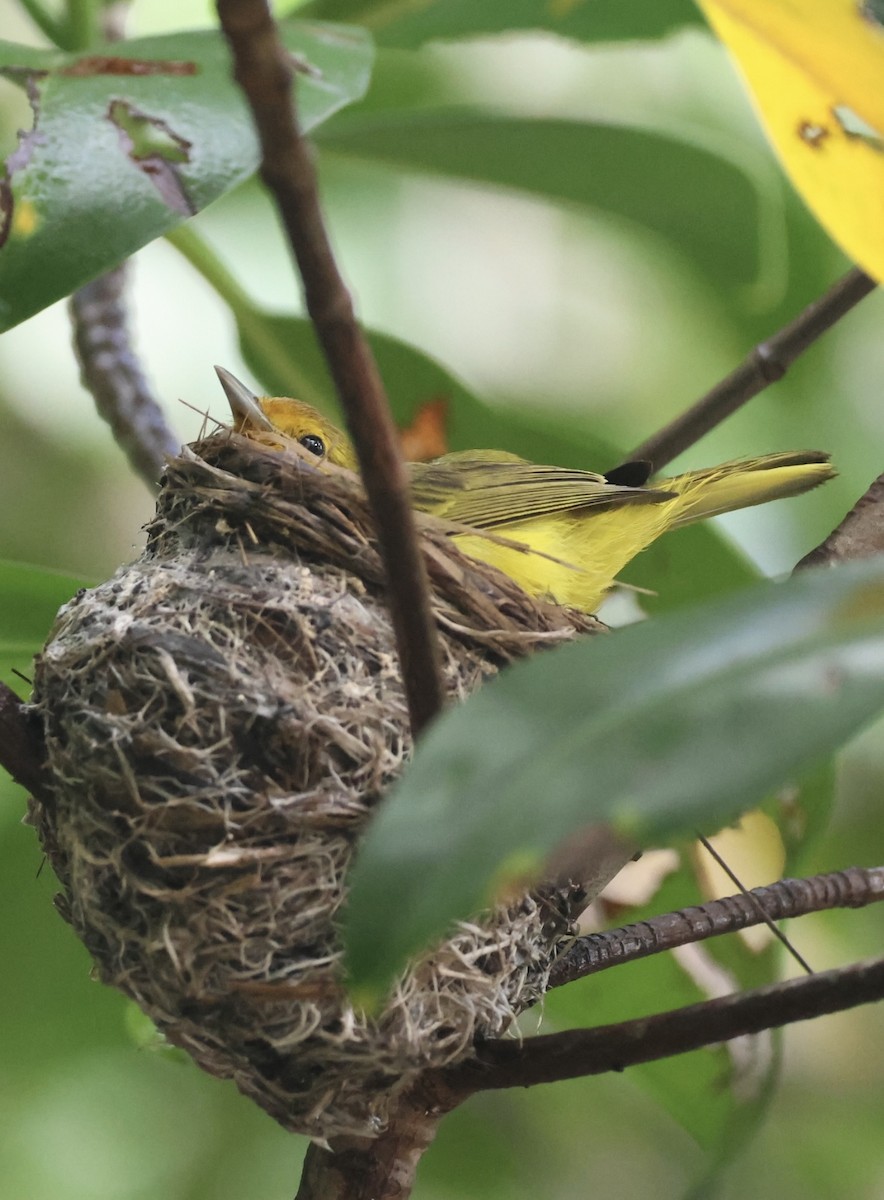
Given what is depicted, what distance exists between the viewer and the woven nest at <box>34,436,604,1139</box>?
4.50ft

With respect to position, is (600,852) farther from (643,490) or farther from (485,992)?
(643,490)

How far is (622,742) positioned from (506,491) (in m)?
1.65

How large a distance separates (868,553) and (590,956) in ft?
2.03

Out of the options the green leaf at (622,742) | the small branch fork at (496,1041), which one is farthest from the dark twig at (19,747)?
the green leaf at (622,742)

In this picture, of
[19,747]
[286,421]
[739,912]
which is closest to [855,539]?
[739,912]

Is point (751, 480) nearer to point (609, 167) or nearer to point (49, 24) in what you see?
point (609, 167)

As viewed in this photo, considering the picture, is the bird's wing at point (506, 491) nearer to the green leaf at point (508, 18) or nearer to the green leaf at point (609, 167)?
the green leaf at point (609, 167)

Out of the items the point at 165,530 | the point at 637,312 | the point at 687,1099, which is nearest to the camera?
the point at 165,530

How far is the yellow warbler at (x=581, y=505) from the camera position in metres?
2.22

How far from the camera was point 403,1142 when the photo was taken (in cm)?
152

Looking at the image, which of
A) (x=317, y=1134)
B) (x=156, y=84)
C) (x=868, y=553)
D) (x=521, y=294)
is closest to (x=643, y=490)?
(x=868, y=553)

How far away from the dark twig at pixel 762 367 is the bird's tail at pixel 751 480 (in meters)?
0.07

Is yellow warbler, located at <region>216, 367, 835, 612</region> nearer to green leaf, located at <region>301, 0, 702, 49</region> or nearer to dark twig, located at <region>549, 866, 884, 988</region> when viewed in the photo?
dark twig, located at <region>549, 866, 884, 988</region>

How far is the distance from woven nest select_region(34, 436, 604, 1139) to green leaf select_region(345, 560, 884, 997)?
655mm
